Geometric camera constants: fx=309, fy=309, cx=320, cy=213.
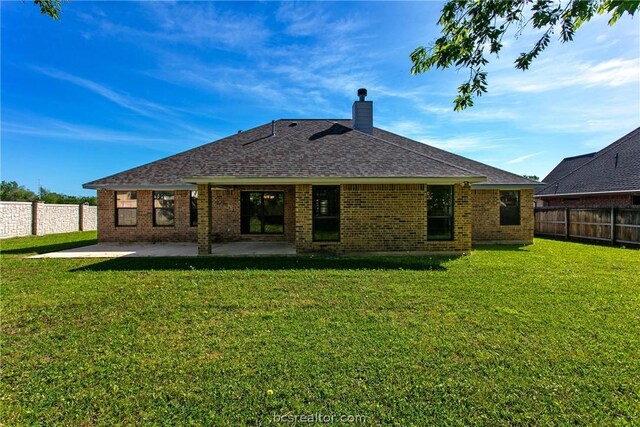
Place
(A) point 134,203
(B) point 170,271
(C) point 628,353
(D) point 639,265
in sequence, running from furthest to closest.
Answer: (A) point 134,203 → (D) point 639,265 → (B) point 170,271 → (C) point 628,353

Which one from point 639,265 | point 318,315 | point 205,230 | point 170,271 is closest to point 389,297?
point 318,315

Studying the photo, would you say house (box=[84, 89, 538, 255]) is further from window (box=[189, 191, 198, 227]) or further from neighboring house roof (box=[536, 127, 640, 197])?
neighboring house roof (box=[536, 127, 640, 197])

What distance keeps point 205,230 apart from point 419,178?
23.6ft

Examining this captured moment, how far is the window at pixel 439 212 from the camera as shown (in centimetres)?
1059

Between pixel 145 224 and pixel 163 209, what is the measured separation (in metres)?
0.97

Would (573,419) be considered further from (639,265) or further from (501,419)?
(639,265)

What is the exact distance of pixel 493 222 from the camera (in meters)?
13.5

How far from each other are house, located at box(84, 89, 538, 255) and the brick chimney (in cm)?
5

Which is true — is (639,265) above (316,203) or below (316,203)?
below

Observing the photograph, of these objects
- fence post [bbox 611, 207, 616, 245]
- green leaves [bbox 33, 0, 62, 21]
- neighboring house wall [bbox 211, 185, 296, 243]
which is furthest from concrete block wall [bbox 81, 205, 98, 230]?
fence post [bbox 611, 207, 616, 245]

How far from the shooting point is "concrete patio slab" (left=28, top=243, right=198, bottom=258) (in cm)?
1029

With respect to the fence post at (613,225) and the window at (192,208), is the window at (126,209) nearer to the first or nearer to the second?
the window at (192,208)

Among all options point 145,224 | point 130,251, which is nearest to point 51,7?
point 130,251

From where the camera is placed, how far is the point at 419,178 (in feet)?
32.0
